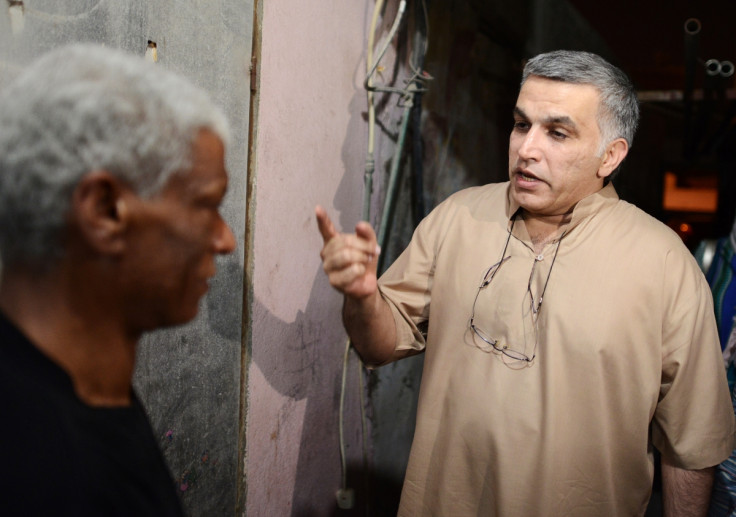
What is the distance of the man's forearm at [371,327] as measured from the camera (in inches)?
64.7

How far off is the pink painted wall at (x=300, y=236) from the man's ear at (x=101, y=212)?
3.78 feet

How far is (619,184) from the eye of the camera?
165 inches

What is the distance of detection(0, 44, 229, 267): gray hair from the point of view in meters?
0.68

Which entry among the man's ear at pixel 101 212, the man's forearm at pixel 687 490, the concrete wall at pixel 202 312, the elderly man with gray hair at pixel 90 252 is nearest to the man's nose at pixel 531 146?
the concrete wall at pixel 202 312

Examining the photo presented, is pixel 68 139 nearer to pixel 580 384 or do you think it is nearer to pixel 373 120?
pixel 580 384

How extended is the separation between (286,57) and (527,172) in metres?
0.84

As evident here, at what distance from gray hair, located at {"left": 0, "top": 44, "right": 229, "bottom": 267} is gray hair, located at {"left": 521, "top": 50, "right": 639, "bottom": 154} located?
1.29 m

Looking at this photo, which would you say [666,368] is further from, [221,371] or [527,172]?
[221,371]

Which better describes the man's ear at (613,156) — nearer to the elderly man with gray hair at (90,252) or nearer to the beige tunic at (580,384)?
the beige tunic at (580,384)

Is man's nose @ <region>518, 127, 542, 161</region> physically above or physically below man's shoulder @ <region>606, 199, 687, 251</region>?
above

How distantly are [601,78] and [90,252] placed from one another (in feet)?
4.93

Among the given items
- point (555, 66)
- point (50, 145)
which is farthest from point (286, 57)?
point (50, 145)

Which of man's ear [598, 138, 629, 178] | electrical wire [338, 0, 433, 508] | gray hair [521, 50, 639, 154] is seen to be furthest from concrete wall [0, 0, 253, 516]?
man's ear [598, 138, 629, 178]

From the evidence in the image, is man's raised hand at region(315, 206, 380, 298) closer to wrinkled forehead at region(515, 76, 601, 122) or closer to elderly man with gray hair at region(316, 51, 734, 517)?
elderly man with gray hair at region(316, 51, 734, 517)
